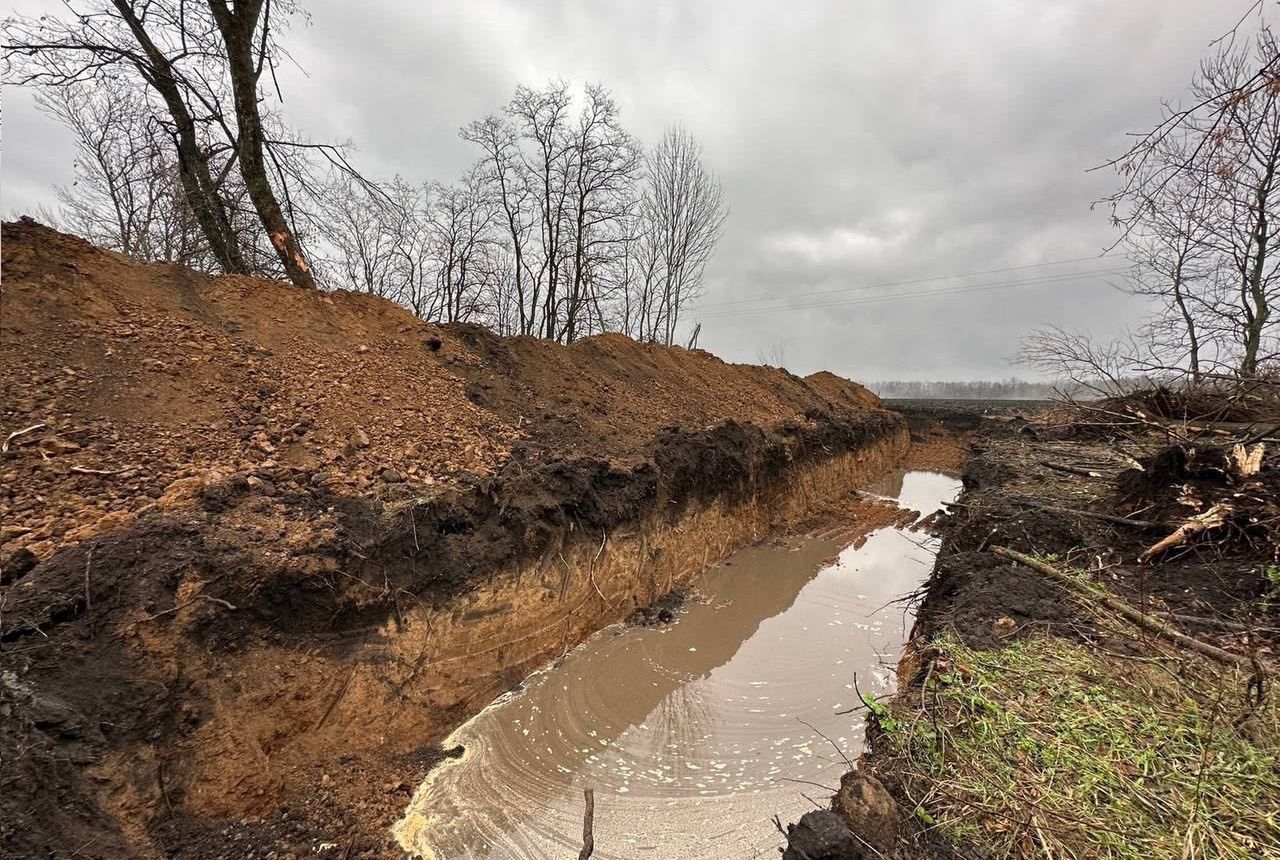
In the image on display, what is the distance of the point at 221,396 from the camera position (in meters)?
5.11

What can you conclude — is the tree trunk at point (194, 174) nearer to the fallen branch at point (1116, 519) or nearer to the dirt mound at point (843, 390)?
the fallen branch at point (1116, 519)

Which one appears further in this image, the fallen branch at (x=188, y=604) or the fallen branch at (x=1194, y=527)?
the fallen branch at (x=1194, y=527)

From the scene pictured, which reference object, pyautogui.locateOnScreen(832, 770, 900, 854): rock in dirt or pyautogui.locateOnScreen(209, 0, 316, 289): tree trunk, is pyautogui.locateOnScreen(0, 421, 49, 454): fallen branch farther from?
pyautogui.locateOnScreen(832, 770, 900, 854): rock in dirt

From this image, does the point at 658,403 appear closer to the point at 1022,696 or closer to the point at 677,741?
the point at 677,741

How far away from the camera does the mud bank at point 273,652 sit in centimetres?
267

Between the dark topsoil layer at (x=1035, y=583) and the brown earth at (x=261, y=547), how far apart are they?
291 centimetres

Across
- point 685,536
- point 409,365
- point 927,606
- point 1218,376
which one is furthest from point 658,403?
point 1218,376

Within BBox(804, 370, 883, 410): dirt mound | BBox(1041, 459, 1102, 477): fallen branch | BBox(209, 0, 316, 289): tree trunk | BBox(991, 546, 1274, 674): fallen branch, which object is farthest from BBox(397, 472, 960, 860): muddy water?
BBox(804, 370, 883, 410): dirt mound

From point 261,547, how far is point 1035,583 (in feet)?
17.9

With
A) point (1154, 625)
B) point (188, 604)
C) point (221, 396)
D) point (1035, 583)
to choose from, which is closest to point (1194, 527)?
point (1035, 583)

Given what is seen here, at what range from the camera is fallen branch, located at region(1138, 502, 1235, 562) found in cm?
362

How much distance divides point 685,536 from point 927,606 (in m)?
3.86

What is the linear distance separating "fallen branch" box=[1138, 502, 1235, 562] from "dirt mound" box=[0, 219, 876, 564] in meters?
5.27

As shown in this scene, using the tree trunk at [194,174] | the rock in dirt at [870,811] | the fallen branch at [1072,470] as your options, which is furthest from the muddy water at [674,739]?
the tree trunk at [194,174]
